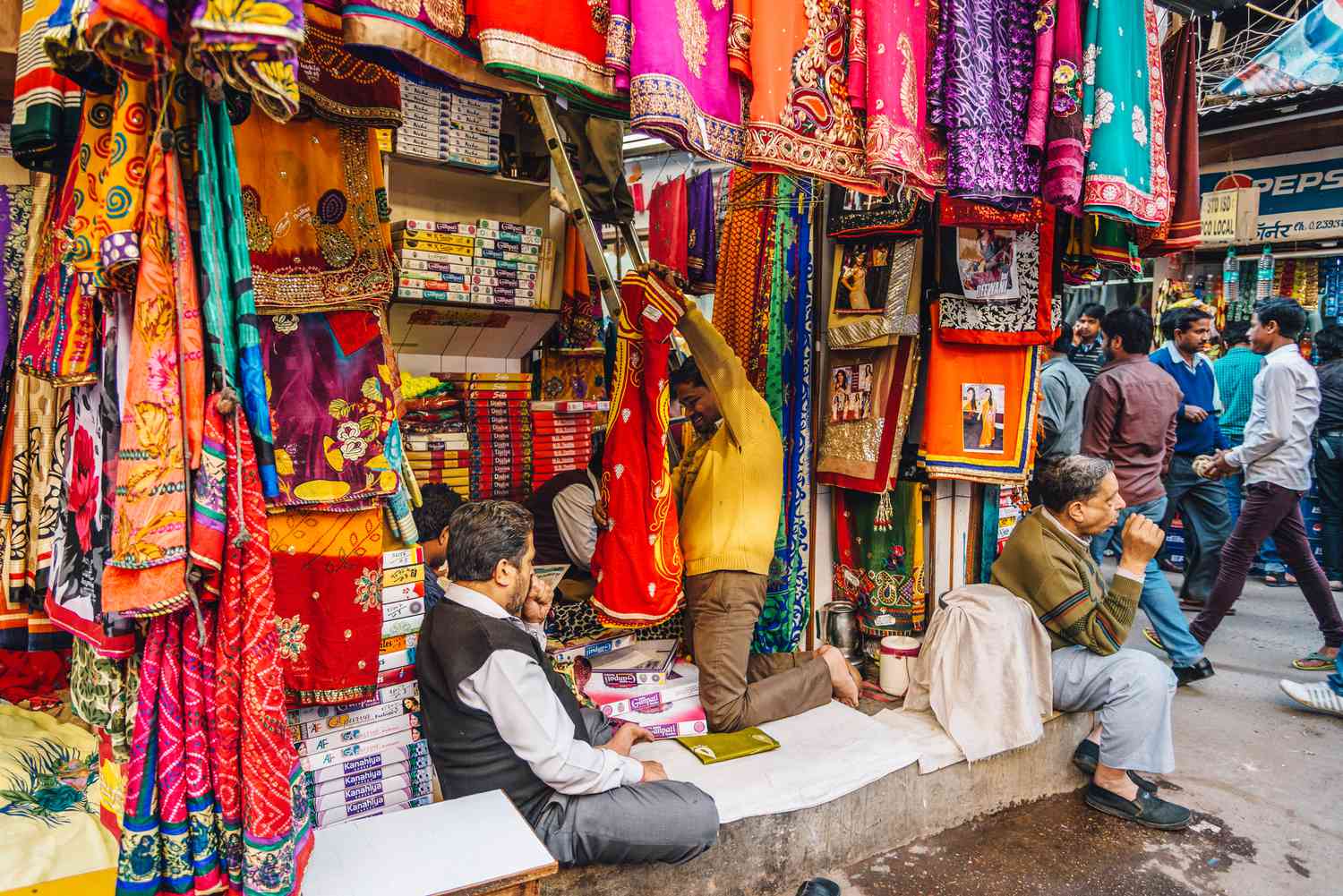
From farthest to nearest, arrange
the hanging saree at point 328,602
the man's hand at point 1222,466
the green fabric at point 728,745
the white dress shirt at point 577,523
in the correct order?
the man's hand at point 1222,466 → the white dress shirt at point 577,523 → the green fabric at point 728,745 → the hanging saree at point 328,602

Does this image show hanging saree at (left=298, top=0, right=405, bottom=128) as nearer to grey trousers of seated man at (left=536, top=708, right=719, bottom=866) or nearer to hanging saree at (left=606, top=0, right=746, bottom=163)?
hanging saree at (left=606, top=0, right=746, bottom=163)

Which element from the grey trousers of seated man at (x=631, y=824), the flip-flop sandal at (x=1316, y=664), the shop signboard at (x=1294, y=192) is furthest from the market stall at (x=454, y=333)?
the shop signboard at (x=1294, y=192)

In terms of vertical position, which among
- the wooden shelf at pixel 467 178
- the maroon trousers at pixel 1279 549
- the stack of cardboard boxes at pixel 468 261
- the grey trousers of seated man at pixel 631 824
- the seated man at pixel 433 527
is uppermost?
the wooden shelf at pixel 467 178

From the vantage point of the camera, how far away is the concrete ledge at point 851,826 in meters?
2.50

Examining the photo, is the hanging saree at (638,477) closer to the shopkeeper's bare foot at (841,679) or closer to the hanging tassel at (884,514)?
the shopkeeper's bare foot at (841,679)

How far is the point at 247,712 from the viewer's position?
1584 millimetres

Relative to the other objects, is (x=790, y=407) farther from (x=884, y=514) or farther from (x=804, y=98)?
(x=804, y=98)

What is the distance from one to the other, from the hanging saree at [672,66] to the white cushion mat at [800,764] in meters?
1.83

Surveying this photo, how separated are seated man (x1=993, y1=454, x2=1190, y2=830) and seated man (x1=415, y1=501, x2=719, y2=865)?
1.62 metres

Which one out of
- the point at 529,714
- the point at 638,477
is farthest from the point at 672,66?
the point at 529,714

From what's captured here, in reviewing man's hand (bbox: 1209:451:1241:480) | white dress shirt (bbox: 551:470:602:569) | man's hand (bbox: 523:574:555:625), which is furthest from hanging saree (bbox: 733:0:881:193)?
man's hand (bbox: 1209:451:1241:480)

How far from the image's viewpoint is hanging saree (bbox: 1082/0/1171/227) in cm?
276

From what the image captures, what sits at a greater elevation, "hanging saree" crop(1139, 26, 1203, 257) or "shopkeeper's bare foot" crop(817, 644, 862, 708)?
"hanging saree" crop(1139, 26, 1203, 257)

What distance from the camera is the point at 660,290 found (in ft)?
9.61
